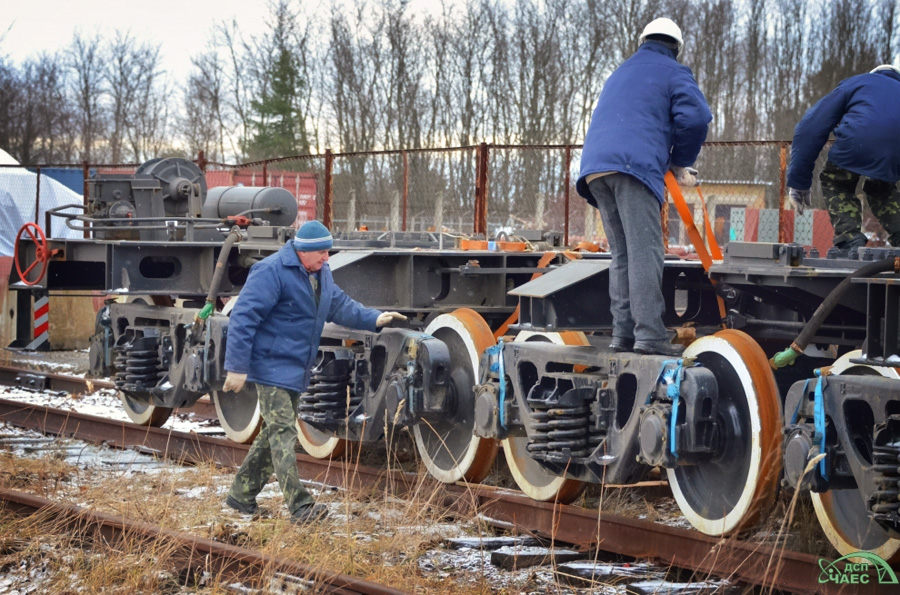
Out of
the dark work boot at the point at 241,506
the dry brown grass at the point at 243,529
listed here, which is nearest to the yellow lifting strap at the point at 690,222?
the dry brown grass at the point at 243,529

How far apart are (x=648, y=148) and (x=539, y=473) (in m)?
2.22

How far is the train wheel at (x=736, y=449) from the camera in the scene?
18.3ft

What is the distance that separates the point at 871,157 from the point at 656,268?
151 cm

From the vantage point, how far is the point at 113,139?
5903cm

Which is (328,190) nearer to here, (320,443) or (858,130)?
(320,443)

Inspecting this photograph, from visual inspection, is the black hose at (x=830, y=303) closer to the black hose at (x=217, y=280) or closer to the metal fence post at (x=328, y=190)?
the black hose at (x=217, y=280)

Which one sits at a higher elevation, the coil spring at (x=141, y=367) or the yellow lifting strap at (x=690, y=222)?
the yellow lifting strap at (x=690, y=222)

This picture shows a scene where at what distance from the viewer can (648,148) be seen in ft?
19.9

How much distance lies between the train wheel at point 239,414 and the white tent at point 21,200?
16.1 meters

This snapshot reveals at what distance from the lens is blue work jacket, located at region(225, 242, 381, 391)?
22.1 feet

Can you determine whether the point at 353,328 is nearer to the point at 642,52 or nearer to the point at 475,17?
the point at 642,52

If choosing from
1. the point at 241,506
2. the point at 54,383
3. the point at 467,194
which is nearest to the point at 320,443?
the point at 241,506

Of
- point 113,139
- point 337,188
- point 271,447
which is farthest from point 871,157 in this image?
point 113,139

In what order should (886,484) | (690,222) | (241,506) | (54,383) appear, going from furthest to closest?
(54,383), (241,506), (690,222), (886,484)
